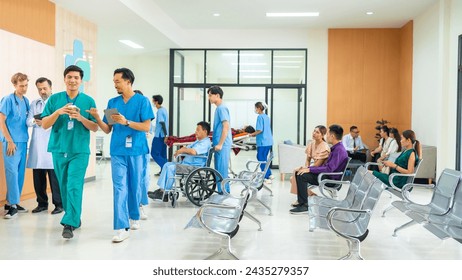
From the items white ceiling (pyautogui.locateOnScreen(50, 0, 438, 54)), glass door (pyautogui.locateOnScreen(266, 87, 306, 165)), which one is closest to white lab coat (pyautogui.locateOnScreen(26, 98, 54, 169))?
white ceiling (pyautogui.locateOnScreen(50, 0, 438, 54))

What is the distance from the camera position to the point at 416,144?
20.3 ft

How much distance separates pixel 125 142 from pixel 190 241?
1068 millimetres

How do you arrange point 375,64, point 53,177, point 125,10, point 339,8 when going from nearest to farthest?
point 53,177, point 125,10, point 339,8, point 375,64

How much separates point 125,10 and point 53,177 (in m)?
3.41

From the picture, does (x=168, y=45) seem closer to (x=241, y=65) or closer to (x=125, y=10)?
(x=241, y=65)

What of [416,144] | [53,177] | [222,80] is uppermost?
[222,80]

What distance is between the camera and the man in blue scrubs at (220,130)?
231 inches

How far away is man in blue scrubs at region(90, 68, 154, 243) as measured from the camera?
4.12 meters

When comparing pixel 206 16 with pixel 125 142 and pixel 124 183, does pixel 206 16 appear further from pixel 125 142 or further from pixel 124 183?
pixel 124 183

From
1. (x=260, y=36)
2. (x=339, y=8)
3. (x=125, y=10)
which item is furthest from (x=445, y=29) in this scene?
(x=125, y=10)

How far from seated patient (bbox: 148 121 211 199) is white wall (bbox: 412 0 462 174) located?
14.0 feet

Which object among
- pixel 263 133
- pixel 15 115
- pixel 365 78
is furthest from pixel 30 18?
pixel 365 78

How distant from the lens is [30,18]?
646 cm

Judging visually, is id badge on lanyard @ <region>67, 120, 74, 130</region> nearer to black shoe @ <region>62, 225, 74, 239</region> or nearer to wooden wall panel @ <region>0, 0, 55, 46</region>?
black shoe @ <region>62, 225, 74, 239</region>
